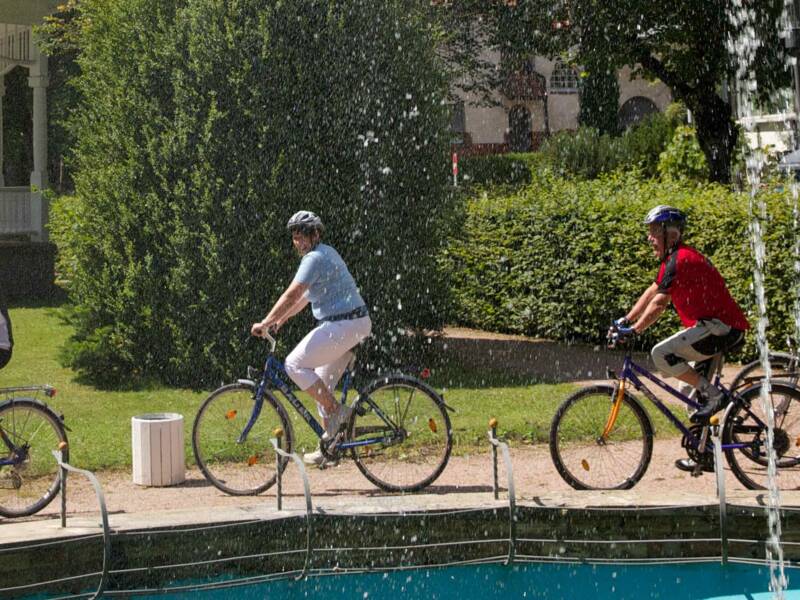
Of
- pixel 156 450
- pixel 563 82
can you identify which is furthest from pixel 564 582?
pixel 563 82

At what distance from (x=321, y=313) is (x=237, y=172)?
15.8 ft

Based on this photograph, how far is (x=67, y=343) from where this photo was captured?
1428 centimetres

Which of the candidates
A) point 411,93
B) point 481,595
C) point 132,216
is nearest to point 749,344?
point 411,93

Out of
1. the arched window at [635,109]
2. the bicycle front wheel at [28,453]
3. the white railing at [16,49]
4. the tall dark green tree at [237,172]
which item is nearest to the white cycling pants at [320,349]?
the bicycle front wheel at [28,453]

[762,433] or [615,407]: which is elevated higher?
[615,407]

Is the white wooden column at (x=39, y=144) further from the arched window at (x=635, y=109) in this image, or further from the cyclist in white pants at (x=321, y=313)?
the arched window at (x=635, y=109)

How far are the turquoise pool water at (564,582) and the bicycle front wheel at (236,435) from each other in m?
1.68

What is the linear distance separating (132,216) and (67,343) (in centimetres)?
194

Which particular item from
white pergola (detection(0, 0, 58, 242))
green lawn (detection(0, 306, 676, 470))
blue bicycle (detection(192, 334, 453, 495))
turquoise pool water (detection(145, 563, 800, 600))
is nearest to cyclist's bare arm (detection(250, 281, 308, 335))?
blue bicycle (detection(192, 334, 453, 495))

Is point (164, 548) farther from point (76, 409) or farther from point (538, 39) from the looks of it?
point (538, 39)

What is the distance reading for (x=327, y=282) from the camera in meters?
8.50

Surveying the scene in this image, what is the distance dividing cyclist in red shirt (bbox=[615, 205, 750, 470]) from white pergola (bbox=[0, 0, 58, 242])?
13.9m

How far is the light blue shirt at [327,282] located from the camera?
841 centimetres

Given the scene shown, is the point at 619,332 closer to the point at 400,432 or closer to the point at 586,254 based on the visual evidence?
the point at 400,432
